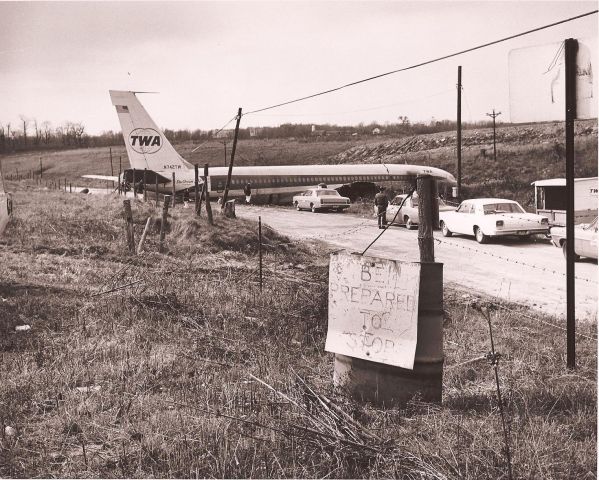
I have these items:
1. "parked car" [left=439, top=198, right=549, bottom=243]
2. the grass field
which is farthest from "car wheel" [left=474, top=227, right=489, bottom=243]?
the grass field

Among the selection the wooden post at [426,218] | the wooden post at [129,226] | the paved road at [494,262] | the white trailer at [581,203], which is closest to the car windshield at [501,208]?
the paved road at [494,262]

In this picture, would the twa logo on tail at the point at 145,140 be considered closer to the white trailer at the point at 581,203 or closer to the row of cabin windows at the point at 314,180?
the row of cabin windows at the point at 314,180

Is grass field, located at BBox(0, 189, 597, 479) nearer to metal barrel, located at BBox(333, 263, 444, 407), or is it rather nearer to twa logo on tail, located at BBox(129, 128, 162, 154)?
metal barrel, located at BBox(333, 263, 444, 407)

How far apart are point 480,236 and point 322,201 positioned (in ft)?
37.0

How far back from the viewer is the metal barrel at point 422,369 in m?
5.27

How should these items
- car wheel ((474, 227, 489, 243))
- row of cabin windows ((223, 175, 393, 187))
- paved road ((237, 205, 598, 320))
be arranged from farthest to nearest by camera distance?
row of cabin windows ((223, 175, 393, 187)) → car wheel ((474, 227, 489, 243)) → paved road ((237, 205, 598, 320))

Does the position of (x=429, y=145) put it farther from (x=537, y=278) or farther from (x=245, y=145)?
(x=537, y=278)

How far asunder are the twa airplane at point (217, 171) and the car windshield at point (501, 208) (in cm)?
1119

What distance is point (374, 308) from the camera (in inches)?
209

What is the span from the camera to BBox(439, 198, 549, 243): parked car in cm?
1817

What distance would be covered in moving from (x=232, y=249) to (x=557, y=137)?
3116 centimetres

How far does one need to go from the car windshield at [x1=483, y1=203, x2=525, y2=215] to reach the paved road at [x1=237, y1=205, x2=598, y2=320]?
34.6 inches

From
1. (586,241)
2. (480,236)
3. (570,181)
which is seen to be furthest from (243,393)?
(480,236)

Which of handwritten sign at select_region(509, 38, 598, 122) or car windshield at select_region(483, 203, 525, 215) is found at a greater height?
handwritten sign at select_region(509, 38, 598, 122)
